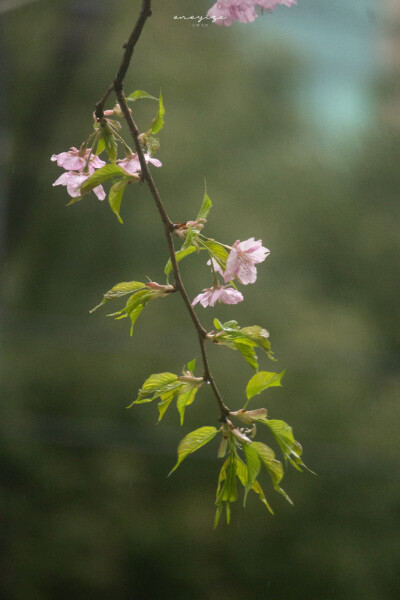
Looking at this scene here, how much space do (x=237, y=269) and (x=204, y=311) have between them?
1.32 meters

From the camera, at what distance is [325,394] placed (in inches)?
67.7

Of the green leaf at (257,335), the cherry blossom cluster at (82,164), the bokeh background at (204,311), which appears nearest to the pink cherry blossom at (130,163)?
the cherry blossom cluster at (82,164)

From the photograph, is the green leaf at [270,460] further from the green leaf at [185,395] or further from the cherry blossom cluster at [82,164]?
the cherry blossom cluster at [82,164]

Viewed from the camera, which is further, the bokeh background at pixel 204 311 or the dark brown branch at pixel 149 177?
the bokeh background at pixel 204 311

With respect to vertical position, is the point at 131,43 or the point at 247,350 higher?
the point at 131,43

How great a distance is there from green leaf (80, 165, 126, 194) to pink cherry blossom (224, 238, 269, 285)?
72mm

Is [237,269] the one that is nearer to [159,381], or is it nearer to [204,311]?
[159,381]

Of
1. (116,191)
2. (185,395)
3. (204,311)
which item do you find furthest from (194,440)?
(204,311)

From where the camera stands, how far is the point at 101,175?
30 cm

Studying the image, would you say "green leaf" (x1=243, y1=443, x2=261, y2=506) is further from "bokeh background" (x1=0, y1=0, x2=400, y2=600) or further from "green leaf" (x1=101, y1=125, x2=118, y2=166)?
"bokeh background" (x1=0, y1=0, x2=400, y2=600)

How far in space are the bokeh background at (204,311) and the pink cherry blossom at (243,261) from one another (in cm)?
129

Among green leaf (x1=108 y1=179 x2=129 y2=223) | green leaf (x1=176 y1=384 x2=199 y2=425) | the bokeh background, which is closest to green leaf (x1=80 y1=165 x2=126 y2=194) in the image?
green leaf (x1=108 y1=179 x2=129 y2=223)

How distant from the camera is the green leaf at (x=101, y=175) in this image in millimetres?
301

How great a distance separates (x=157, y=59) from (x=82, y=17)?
0.75 ft
